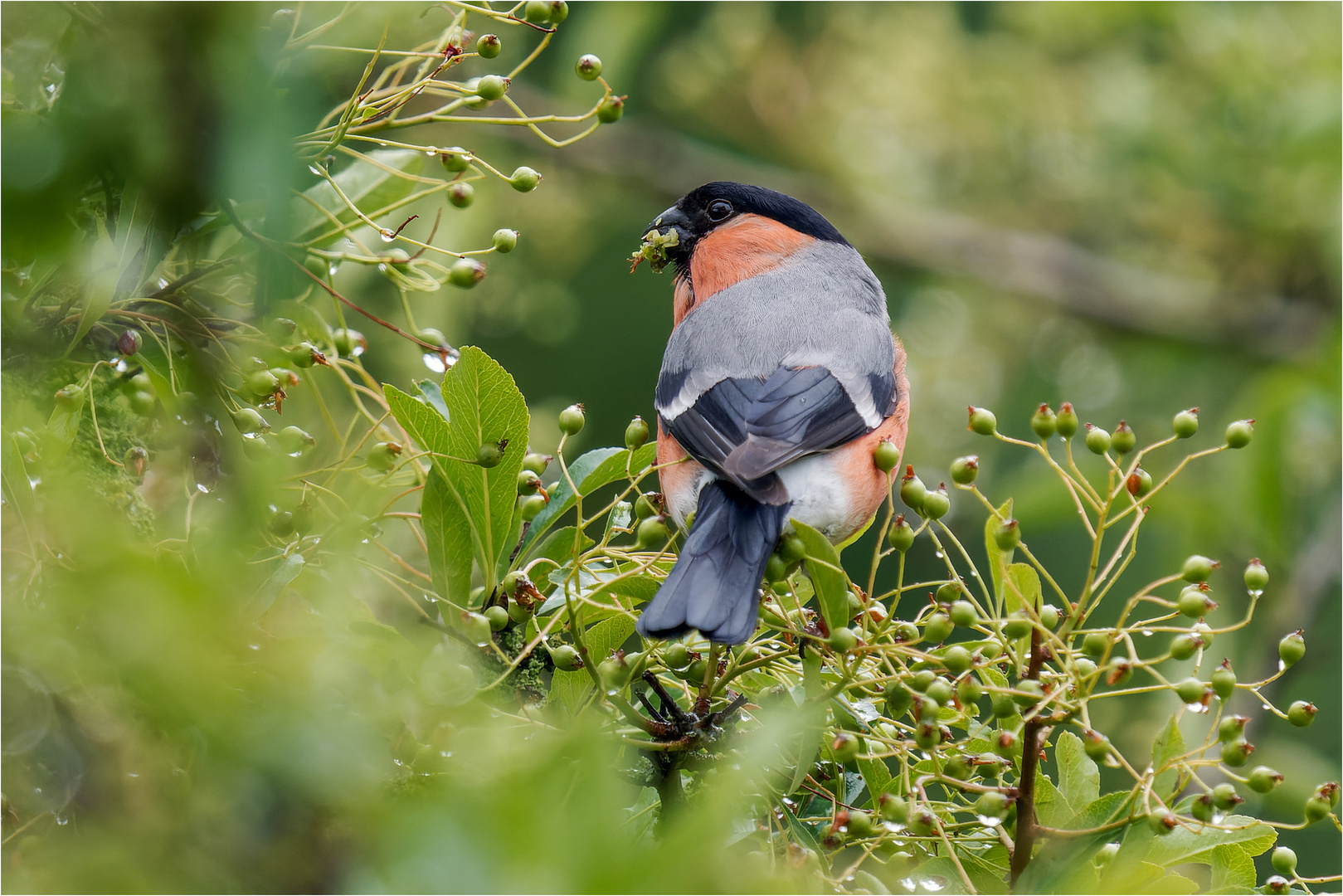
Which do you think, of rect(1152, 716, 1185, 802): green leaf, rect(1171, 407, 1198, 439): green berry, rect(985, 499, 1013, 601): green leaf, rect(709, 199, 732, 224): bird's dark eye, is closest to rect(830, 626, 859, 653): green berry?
rect(985, 499, 1013, 601): green leaf

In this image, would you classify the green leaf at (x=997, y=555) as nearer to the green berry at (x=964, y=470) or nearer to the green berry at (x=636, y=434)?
the green berry at (x=964, y=470)

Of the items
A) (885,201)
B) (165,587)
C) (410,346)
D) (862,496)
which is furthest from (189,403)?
(885,201)

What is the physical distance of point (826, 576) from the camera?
123 centimetres

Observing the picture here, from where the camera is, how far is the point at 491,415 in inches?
51.1

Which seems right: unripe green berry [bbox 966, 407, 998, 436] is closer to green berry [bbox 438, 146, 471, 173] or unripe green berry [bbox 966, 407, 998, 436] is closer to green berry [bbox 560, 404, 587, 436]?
green berry [bbox 560, 404, 587, 436]

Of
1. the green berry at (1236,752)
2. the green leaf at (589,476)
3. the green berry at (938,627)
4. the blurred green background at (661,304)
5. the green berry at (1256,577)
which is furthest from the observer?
the green leaf at (589,476)

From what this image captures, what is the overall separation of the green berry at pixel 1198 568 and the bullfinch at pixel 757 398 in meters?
0.45

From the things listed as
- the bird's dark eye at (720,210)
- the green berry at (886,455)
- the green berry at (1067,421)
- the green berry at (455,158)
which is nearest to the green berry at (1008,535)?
the green berry at (1067,421)

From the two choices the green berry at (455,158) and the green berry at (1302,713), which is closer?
the green berry at (1302,713)

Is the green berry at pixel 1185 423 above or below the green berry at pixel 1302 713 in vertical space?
above

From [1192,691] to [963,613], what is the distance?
23cm

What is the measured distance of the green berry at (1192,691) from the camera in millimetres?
1074

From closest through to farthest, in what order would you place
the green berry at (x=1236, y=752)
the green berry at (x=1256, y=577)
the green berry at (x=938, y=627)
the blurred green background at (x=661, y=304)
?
the blurred green background at (x=661, y=304), the green berry at (x=1236, y=752), the green berry at (x=938, y=627), the green berry at (x=1256, y=577)

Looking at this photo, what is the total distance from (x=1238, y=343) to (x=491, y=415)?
400cm
